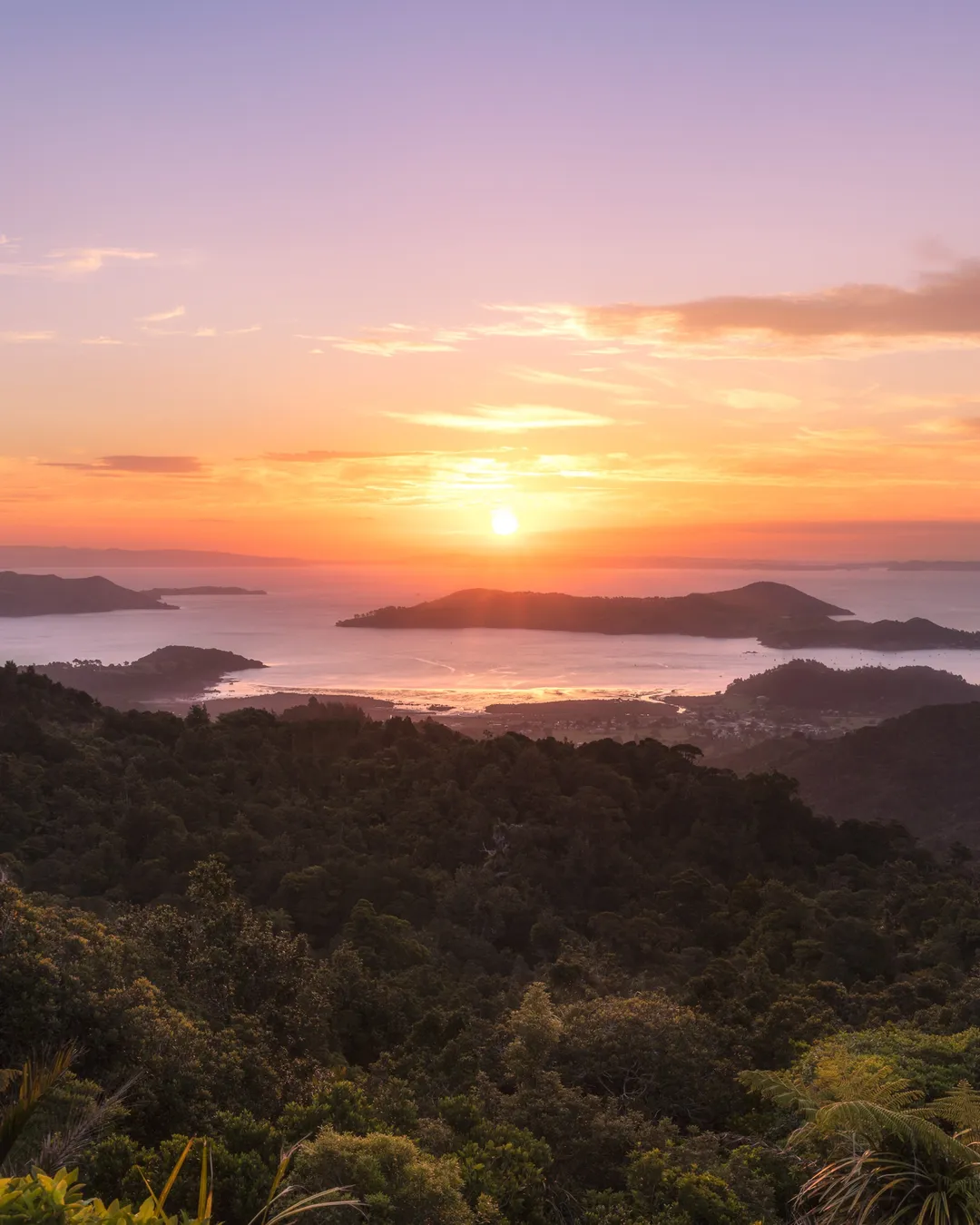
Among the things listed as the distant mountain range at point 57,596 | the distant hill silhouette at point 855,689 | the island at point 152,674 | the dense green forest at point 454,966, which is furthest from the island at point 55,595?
the dense green forest at point 454,966

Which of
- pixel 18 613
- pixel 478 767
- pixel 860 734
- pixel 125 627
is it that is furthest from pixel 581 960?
pixel 18 613

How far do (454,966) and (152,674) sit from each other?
73697 millimetres

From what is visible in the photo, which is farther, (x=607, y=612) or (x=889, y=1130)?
(x=607, y=612)

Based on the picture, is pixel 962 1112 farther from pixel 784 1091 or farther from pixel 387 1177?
pixel 387 1177

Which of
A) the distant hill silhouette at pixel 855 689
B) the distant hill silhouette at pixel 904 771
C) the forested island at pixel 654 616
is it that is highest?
the forested island at pixel 654 616

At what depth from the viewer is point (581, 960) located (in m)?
18.5

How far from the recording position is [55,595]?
464 feet

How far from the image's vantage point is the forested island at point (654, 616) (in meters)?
130

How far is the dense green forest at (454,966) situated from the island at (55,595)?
110m

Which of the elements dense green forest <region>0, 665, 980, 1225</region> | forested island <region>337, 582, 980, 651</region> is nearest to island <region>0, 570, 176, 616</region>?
forested island <region>337, 582, 980, 651</region>

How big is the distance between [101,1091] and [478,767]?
2395cm

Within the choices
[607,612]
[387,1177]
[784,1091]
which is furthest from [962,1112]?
[607,612]

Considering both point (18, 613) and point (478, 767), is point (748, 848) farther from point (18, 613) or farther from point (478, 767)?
point (18, 613)

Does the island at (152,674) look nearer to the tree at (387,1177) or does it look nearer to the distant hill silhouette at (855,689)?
the distant hill silhouette at (855,689)
